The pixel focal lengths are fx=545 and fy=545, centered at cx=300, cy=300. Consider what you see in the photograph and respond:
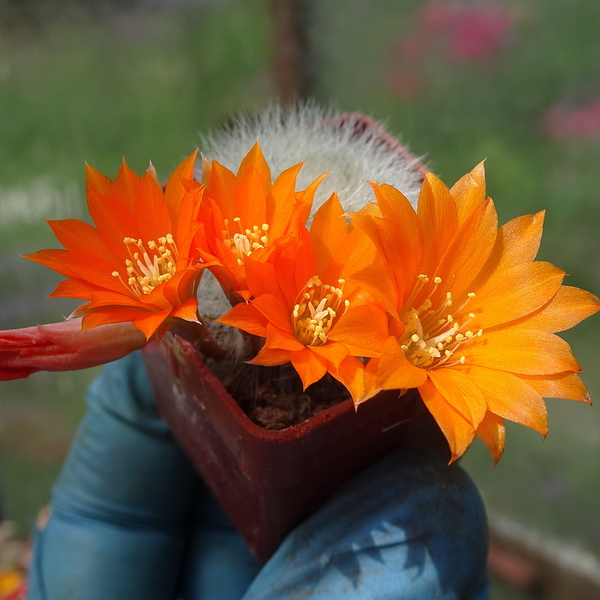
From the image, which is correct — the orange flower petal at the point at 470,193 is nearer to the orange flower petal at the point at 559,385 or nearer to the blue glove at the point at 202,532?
the orange flower petal at the point at 559,385

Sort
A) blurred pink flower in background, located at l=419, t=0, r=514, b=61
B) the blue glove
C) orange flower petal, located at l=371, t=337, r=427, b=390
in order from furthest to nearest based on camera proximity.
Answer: blurred pink flower in background, located at l=419, t=0, r=514, b=61
the blue glove
orange flower petal, located at l=371, t=337, r=427, b=390

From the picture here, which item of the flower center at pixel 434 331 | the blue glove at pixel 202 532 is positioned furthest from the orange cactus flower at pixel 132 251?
the blue glove at pixel 202 532

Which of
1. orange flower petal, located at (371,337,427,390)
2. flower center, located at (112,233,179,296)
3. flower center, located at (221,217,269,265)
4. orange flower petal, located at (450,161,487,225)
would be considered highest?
orange flower petal, located at (450,161,487,225)

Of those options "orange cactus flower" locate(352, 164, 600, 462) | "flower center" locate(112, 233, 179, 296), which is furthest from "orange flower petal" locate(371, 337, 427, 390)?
"flower center" locate(112, 233, 179, 296)

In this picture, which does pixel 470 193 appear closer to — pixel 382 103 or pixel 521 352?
pixel 521 352

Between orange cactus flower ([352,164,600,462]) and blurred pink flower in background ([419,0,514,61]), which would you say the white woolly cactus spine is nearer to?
orange cactus flower ([352,164,600,462])
